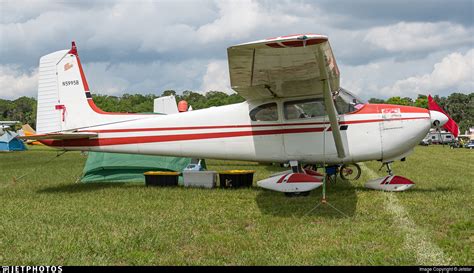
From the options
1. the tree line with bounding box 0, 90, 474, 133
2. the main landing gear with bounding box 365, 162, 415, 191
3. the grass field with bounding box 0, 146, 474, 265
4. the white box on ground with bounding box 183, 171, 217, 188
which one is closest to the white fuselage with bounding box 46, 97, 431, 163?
the main landing gear with bounding box 365, 162, 415, 191

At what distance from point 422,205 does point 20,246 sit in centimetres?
561

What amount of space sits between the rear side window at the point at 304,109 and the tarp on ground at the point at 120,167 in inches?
159

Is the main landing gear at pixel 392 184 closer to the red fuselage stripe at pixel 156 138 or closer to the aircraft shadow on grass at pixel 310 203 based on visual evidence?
the aircraft shadow on grass at pixel 310 203

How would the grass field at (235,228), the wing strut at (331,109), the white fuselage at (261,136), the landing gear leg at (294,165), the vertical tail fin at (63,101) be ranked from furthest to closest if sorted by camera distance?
the vertical tail fin at (63,101)
the landing gear leg at (294,165)
the white fuselage at (261,136)
the wing strut at (331,109)
the grass field at (235,228)

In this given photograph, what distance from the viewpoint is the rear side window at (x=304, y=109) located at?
8258 mm

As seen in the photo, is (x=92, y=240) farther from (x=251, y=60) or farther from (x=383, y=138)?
(x=383, y=138)

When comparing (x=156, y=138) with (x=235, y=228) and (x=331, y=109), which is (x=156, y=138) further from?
(x=235, y=228)

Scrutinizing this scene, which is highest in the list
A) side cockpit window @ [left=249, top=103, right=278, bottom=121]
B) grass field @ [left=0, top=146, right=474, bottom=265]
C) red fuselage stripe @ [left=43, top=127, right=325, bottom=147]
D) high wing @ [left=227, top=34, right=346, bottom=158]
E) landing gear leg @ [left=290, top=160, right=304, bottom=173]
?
high wing @ [left=227, top=34, right=346, bottom=158]

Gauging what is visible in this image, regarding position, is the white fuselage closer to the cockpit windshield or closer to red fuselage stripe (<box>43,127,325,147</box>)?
red fuselage stripe (<box>43,127,325,147</box>)

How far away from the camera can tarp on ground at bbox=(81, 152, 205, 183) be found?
10859 mm

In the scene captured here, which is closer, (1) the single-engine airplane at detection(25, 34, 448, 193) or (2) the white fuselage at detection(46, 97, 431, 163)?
(1) the single-engine airplane at detection(25, 34, 448, 193)

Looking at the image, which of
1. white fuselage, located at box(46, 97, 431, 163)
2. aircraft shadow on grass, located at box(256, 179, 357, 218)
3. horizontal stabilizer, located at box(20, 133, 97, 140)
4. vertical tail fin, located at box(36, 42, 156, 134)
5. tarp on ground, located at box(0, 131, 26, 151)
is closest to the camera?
aircraft shadow on grass, located at box(256, 179, 357, 218)

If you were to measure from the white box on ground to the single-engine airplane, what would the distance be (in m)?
0.67

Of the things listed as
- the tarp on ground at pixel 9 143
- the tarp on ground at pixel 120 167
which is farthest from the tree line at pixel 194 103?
the tarp on ground at pixel 120 167
